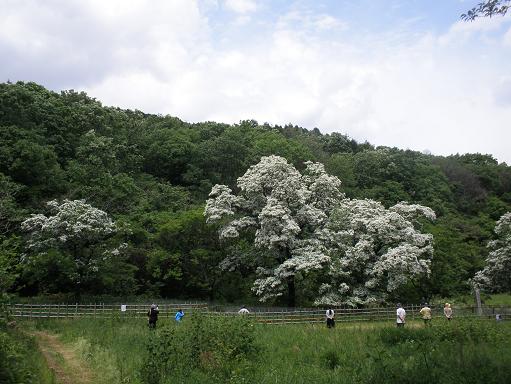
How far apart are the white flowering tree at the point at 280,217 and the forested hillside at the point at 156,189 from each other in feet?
9.51

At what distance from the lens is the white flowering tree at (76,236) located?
32.5 meters

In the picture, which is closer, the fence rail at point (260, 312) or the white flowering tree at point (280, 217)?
the fence rail at point (260, 312)

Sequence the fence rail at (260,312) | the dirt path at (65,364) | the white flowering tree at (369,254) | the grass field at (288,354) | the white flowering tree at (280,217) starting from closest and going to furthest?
1. the grass field at (288,354)
2. the dirt path at (65,364)
3. the fence rail at (260,312)
4. the white flowering tree at (369,254)
5. the white flowering tree at (280,217)

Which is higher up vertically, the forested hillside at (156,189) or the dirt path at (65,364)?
the forested hillside at (156,189)

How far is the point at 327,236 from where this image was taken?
3384 cm

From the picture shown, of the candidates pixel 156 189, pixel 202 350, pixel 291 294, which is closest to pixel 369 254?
pixel 291 294

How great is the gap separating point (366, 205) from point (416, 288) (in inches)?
331

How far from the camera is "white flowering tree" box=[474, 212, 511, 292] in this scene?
40000mm

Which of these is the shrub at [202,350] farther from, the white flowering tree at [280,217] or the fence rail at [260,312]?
the white flowering tree at [280,217]

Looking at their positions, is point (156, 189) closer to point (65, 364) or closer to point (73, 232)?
point (73, 232)

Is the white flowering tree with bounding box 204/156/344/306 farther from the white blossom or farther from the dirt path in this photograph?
the dirt path

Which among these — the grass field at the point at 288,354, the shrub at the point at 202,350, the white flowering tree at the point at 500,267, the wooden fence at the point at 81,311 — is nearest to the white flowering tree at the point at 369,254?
the white flowering tree at the point at 500,267

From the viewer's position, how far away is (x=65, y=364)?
15.9 m

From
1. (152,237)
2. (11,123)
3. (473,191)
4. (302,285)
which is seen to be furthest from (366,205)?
(473,191)
